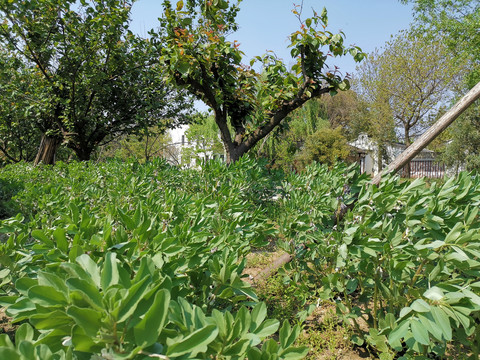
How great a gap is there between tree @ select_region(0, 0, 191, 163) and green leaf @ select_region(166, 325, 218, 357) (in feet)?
27.1

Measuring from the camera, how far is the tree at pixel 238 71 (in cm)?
527

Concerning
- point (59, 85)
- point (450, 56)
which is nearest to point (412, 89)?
point (450, 56)

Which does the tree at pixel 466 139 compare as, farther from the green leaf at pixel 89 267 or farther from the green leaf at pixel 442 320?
the green leaf at pixel 89 267

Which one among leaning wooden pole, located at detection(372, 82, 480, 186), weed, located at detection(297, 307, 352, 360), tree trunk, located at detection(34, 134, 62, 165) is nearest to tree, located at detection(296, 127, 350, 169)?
tree trunk, located at detection(34, 134, 62, 165)

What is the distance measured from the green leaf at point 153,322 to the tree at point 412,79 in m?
24.3

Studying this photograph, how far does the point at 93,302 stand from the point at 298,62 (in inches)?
227

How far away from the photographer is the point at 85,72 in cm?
855

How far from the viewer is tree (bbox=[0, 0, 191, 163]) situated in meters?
8.05

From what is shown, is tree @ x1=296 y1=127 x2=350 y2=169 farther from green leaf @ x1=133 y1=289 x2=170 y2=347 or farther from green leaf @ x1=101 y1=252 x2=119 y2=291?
green leaf @ x1=133 y1=289 x2=170 y2=347

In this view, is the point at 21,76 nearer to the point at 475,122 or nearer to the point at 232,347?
the point at 232,347

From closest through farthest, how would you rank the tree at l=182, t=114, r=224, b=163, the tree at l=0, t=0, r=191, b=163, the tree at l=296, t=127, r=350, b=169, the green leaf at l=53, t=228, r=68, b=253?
the green leaf at l=53, t=228, r=68, b=253, the tree at l=0, t=0, r=191, b=163, the tree at l=182, t=114, r=224, b=163, the tree at l=296, t=127, r=350, b=169

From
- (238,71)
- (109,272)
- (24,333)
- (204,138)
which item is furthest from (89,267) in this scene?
(204,138)

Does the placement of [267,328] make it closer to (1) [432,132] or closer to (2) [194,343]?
(2) [194,343]

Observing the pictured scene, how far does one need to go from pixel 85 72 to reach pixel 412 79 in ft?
67.8
